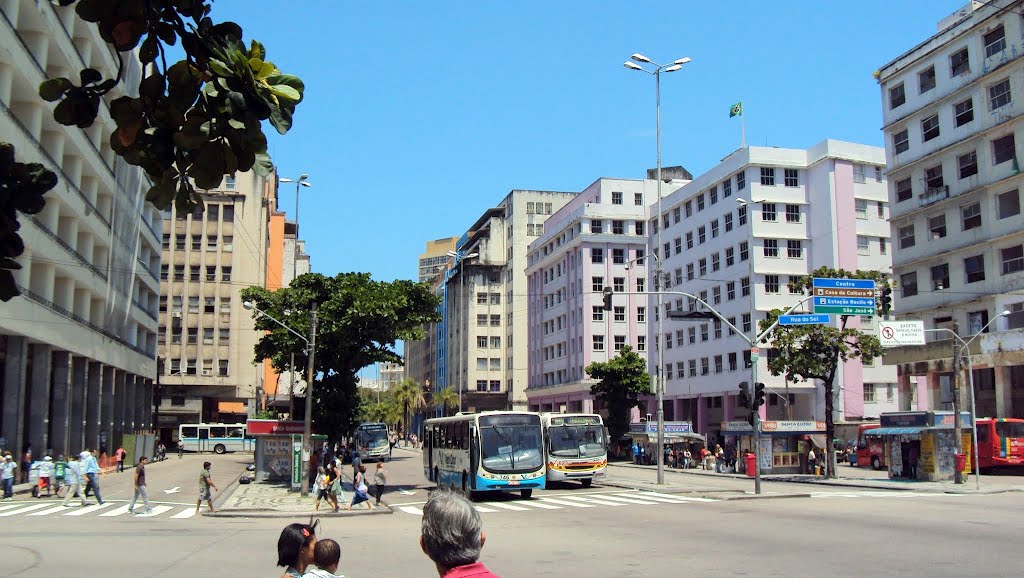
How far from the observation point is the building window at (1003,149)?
140 ft

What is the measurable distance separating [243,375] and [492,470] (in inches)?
2111

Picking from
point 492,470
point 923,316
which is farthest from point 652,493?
point 923,316

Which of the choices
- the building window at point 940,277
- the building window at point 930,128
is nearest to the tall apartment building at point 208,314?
the building window at point 940,277

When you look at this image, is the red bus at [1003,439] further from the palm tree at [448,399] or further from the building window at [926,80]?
the palm tree at [448,399]

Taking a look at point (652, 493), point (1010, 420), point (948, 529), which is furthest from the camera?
point (1010, 420)

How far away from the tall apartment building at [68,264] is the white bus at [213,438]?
38.6ft

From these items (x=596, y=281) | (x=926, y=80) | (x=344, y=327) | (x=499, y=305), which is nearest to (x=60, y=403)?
(x=344, y=327)

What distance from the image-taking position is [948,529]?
18828 millimetres

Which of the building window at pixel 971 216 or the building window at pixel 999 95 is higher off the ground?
the building window at pixel 999 95

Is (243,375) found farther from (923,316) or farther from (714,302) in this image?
(923,316)

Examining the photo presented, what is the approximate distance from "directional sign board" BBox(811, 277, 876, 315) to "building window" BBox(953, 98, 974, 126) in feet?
68.9

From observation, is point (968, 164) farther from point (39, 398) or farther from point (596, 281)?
point (39, 398)

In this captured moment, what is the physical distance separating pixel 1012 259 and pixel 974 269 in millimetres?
2727

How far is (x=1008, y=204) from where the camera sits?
43375 mm
